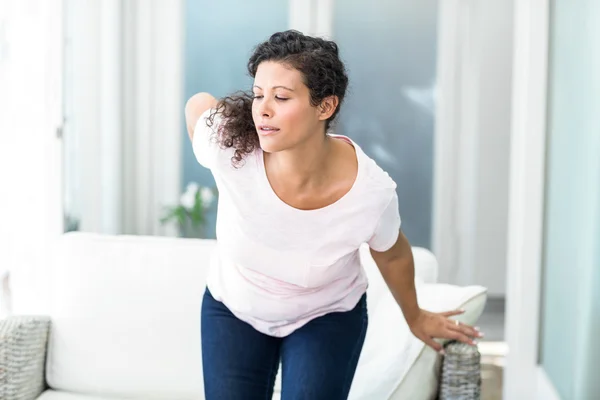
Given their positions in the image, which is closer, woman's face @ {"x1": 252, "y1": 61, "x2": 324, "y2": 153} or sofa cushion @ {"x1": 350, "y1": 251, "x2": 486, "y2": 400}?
woman's face @ {"x1": 252, "y1": 61, "x2": 324, "y2": 153}

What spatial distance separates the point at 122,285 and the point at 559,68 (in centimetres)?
163

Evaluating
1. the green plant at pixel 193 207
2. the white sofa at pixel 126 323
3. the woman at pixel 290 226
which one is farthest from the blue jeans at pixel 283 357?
the green plant at pixel 193 207

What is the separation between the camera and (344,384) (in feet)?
4.81

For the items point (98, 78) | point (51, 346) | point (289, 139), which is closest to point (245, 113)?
point (289, 139)

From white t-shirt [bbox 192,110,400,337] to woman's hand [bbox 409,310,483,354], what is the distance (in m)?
0.30

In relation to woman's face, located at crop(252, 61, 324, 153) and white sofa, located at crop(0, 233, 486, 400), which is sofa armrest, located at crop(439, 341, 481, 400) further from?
woman's face, located at crop(252, 61, 324, 153)

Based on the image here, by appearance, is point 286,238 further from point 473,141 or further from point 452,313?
point 473,141

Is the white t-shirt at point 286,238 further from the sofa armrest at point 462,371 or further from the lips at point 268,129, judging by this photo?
the sofa armrest at point 462,371

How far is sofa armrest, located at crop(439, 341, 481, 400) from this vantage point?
1.83m

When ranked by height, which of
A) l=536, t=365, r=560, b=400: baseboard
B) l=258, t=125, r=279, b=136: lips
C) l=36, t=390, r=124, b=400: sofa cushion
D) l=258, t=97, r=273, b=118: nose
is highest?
l=258, t=97, r=273, b=118: nose

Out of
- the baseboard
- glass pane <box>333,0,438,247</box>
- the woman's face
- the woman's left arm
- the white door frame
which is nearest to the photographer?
the woman's face

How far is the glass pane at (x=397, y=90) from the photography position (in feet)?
17.2

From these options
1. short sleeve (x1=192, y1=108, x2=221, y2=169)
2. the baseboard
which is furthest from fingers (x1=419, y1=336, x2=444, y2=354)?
the baseboard

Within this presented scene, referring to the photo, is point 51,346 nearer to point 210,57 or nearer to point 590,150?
point 590,150
